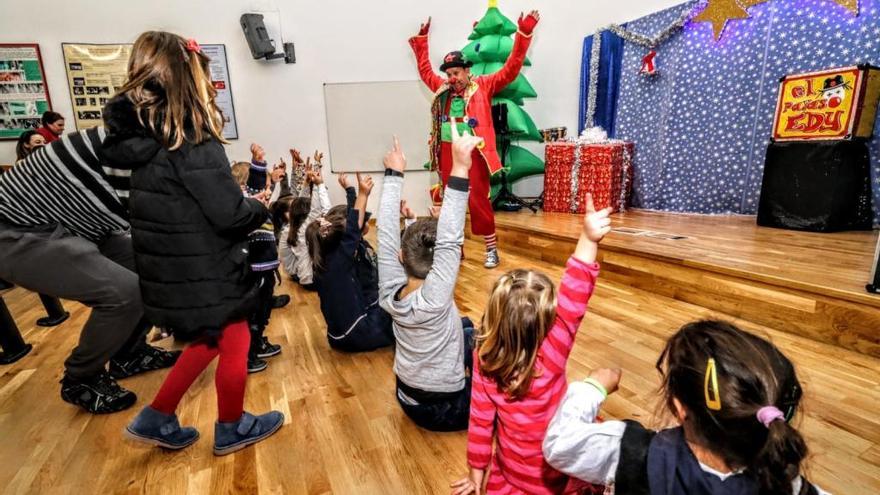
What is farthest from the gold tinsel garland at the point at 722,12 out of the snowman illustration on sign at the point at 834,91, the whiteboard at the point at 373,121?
the whiteboard at the point at 373,121

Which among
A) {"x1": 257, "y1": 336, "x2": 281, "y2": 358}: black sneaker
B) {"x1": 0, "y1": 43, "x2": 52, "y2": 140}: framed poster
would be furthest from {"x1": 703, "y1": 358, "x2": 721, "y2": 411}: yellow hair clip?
{"x1": 0, "y1": 43, "x2": 52, "y2": 140}: framed poster

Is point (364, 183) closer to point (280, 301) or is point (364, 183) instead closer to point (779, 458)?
point (779, 458)

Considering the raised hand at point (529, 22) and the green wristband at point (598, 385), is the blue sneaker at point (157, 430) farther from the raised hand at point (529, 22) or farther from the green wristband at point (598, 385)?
the raised hand at point (529, 22)

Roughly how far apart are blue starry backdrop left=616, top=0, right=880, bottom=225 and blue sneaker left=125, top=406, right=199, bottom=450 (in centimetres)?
438

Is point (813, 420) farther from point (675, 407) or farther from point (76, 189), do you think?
point (76, 189)

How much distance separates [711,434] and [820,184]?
3293 millimetres

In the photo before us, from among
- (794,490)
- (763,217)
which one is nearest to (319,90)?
(763,217)

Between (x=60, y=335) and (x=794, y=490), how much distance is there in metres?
3.24

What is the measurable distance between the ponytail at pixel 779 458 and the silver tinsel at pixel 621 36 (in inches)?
176

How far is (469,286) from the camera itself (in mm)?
2922

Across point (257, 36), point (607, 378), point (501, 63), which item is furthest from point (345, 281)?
point (257, 36)

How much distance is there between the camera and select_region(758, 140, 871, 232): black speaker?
2.90 metres

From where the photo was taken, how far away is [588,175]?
4375mm

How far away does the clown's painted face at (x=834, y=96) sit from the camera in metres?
2.86
